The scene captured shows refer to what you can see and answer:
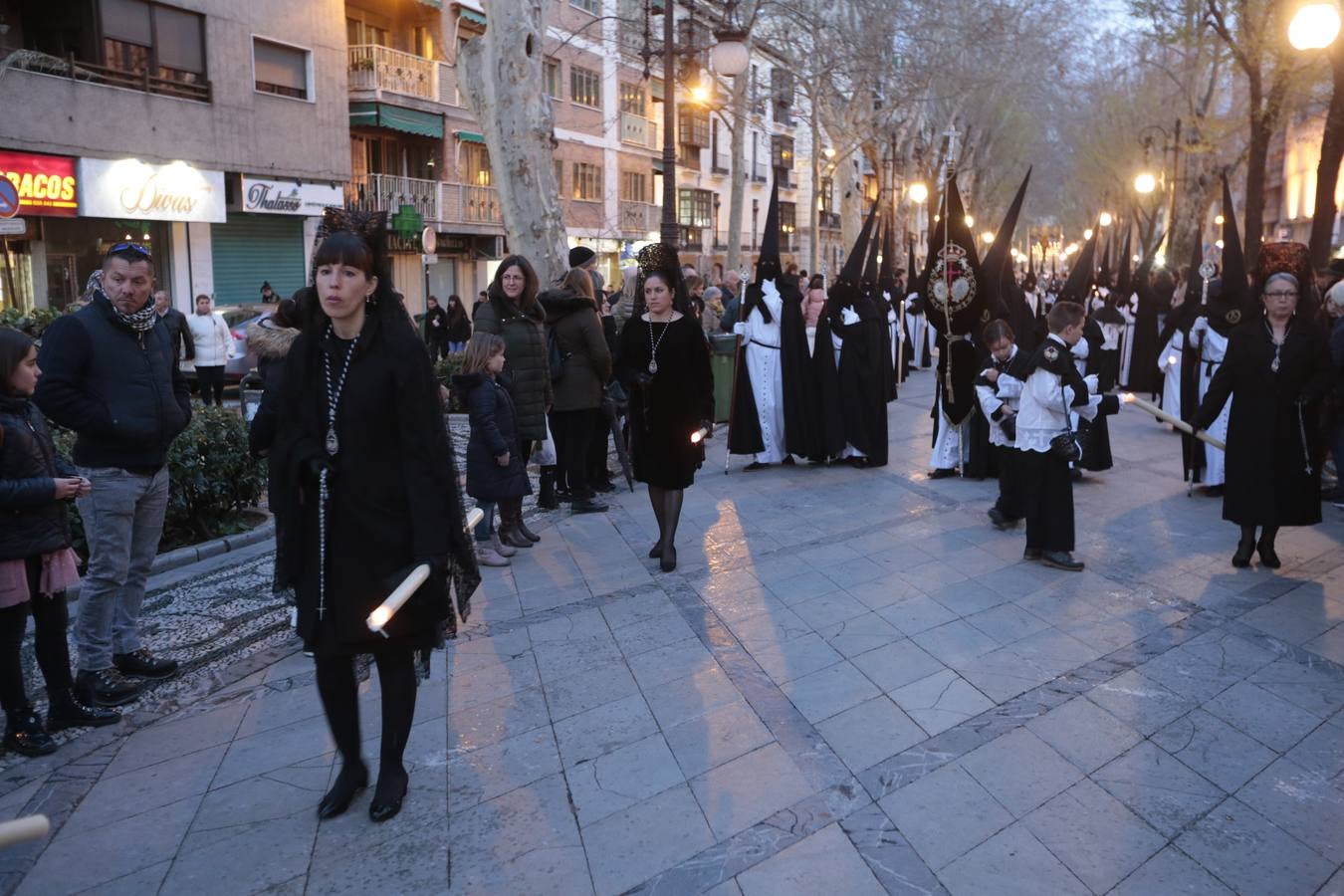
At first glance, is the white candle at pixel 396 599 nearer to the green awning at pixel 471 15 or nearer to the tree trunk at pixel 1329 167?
the tree trunk at pixel 1329 167

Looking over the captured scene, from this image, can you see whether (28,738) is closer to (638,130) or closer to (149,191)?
(149,191)

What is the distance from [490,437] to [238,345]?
1179 cm

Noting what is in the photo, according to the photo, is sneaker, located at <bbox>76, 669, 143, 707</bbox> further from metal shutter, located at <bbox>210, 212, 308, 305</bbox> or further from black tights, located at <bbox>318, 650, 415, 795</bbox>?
metal shutter, located at <bbox>210, 212, 308, 305</bbox>

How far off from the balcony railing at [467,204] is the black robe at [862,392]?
20721 millimetres

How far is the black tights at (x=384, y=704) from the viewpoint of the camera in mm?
3727

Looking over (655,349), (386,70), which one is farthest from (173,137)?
(655,349)

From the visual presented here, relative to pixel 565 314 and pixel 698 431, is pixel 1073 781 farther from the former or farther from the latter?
pixel 565 314

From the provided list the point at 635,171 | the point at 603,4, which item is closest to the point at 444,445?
the point at 603,4

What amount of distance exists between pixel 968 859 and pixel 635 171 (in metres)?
40.3

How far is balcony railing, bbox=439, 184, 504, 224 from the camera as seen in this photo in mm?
30625

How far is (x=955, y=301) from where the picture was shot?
9523 millimetres

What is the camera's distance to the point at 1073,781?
4.05 m

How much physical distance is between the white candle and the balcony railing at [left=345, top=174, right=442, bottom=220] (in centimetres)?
2459

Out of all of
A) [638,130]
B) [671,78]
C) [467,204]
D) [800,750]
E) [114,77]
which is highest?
[638,130]
